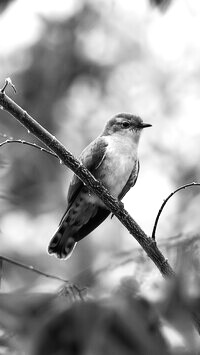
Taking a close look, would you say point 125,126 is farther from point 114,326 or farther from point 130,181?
point 114,326

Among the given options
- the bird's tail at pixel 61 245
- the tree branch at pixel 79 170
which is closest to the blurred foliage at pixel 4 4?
the tree branch at pixel 79 170

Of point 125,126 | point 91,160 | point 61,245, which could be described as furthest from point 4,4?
point 125,126

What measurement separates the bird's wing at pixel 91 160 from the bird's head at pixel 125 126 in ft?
1.43

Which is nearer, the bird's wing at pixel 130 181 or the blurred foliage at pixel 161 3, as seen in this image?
the blurred foliage at pixel 161 3

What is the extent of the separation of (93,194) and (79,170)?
6.93 feet

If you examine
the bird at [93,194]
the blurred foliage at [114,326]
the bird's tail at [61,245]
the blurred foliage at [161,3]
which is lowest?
the blurred foliage at [114,326]

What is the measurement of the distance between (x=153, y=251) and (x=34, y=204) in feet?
27.0

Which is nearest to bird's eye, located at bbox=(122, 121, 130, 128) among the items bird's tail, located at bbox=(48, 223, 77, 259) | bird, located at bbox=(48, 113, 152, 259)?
bird, located at bbox=(48, 113, 152, 259)

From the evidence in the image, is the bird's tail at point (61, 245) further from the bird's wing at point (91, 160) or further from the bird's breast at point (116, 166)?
the bird's breast at point (116, 166)

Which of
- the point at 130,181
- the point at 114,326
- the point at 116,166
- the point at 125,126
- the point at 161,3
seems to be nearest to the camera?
the point at 114,326

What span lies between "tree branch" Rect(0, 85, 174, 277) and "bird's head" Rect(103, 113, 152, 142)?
248cm

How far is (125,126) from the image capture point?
712 cm

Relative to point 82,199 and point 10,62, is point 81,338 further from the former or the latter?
point 10,62

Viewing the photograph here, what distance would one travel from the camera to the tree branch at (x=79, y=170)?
153 inches
